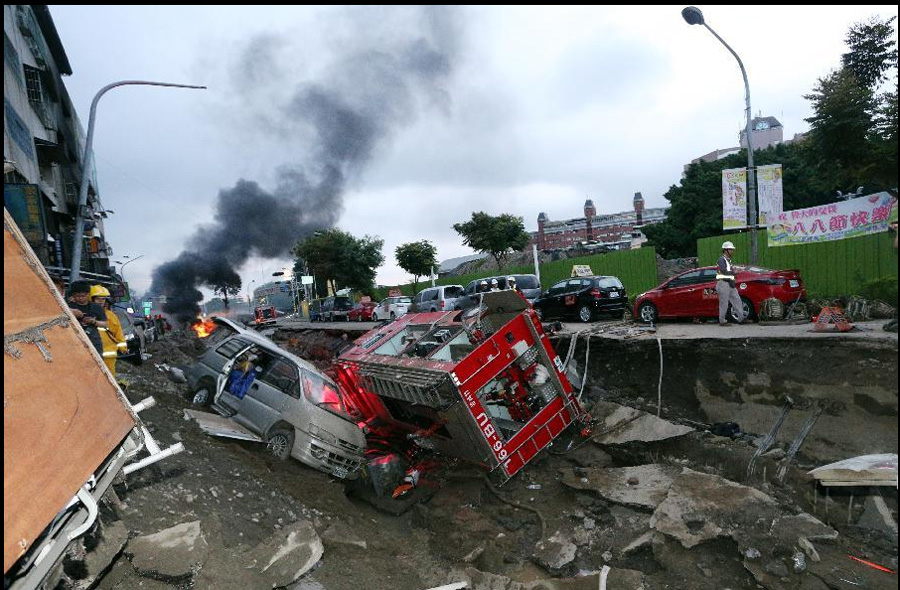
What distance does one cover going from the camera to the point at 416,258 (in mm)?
40844

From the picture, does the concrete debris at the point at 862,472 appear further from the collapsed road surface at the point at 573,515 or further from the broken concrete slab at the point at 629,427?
the broken concrete slab at the point at 629,427

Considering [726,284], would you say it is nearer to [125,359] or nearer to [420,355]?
[420,355]

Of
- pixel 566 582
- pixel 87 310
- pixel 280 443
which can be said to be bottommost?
pixel 566 582

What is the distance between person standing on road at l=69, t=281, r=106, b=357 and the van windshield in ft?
8.55

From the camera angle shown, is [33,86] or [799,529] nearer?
[799,529]

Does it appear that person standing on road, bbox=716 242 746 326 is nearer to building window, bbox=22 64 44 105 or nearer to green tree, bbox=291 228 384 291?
building window, bbox=22 64 44 105

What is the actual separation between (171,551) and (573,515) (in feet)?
13.8

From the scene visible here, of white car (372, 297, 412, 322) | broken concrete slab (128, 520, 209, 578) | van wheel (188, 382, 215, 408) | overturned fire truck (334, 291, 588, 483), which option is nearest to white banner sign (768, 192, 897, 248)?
overturned fire truck (334, 291, 588, 483)

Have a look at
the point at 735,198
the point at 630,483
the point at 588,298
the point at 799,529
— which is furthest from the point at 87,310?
the point at 735,198

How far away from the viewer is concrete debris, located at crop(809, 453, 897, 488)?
2.86m

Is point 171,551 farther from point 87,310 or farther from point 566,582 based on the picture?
point 87,310

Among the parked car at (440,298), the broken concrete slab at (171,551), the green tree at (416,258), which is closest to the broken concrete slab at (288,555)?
the broken concrete slab at (171,551)

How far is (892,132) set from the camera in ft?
7.13

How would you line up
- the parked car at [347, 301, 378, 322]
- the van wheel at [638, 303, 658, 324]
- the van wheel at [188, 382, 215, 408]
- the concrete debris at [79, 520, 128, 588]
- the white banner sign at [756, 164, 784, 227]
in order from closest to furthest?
the concrete debris at [79, 520, 128, 588] → the van wheel at [188, 382, 215, 408] → the van wheel at [638, 303, 658, 324] → the white banner sign at [756, 164, 784, 227] → the parked car at [347, 301, 378, 322]
